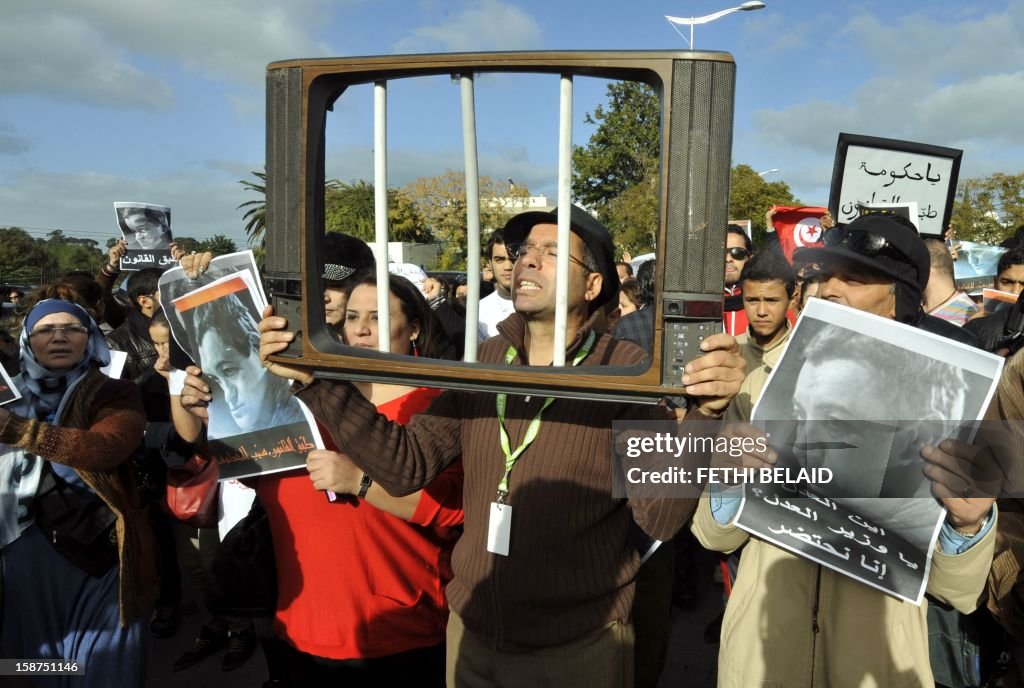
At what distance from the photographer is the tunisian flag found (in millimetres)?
5613

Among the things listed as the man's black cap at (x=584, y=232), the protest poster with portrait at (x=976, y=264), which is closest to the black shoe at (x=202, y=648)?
the man's black cap at (x=584, y=232)

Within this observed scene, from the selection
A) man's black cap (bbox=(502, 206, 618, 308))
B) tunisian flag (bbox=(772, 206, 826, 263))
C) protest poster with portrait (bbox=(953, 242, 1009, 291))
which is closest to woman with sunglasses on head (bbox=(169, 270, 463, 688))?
man's black cap (bbox=(502, 206, 618, 308))

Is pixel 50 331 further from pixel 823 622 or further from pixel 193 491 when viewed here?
pixel 823 622

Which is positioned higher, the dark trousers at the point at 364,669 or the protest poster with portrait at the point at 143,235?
the protest poster with portrait at the point at 143,235

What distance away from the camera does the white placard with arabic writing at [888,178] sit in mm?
3805

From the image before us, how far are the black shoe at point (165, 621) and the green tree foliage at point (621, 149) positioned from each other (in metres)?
3.63

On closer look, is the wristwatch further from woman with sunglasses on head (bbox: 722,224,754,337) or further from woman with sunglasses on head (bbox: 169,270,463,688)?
woman with sunglasses on head (bbox: 722,224,754,337)

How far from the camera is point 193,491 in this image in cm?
302

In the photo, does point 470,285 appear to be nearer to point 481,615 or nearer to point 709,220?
point 709,220

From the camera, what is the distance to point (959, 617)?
246cm

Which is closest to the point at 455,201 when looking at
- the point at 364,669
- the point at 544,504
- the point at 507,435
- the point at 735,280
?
the point at 507,435

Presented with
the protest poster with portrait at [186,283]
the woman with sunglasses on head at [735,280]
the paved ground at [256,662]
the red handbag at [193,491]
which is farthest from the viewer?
the woman with sunglasses on head at [735,280]

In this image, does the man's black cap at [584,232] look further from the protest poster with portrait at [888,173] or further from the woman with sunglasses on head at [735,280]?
the woman with sunglasses on head at [735,280]

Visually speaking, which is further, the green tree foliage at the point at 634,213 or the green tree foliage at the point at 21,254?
the green tree foliage at the point at 21,254
